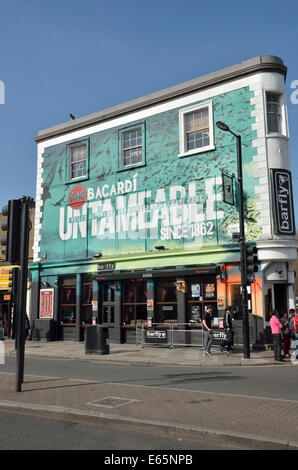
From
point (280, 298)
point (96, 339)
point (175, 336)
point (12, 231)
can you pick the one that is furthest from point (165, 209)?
point (12, 231)

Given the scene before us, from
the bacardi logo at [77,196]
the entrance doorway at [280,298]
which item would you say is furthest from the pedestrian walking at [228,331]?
the bacardi logo at [77,196]

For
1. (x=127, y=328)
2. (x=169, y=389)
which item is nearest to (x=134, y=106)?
(x=127, y=328)

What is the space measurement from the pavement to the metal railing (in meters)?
7.84

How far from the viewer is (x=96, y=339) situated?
16.5 metres

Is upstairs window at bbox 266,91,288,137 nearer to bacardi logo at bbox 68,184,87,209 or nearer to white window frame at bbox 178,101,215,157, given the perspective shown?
white window frame at bbox 178,101,215,157

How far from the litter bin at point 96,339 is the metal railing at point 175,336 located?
2356 mm

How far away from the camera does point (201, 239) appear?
754 inches

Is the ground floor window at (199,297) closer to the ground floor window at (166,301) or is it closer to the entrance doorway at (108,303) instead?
the ground floor window at (166,301)

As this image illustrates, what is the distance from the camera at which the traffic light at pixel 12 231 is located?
29.6ft

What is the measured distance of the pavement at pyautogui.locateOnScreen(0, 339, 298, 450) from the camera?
563cm

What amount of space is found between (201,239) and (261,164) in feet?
13.8

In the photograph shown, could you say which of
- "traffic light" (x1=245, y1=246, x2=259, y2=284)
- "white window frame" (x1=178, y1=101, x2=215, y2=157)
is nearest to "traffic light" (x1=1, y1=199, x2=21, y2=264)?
"traffic light" (x1=245, y1=246, x2=259, y2=284)

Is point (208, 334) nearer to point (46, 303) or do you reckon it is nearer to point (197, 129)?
point (197, 129)
